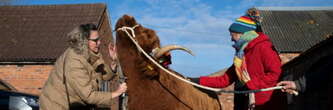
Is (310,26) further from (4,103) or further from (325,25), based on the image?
(4,103)

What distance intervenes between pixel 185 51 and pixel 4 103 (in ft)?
12.8

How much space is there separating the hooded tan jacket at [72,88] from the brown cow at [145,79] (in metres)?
0.35

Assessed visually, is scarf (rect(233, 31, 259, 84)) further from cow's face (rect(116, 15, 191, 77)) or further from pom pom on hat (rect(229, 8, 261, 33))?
cow's face (rect(116, 15, 191, 77))

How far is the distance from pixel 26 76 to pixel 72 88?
16.6 metres

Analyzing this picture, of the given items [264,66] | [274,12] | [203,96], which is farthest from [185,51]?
[274,12]

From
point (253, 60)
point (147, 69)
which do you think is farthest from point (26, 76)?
point (253, 60)

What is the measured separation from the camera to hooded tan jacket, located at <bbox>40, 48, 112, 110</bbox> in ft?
14.3

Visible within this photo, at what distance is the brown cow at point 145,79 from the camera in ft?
14.2

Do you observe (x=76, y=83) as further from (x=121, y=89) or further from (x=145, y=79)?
(x=145, y=79)

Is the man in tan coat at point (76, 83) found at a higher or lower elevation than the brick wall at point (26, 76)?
higher

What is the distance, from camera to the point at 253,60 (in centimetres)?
453

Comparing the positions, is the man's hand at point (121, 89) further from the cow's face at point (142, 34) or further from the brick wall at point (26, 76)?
the brick wall at point (26, 76)

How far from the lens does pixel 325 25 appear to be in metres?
27.4

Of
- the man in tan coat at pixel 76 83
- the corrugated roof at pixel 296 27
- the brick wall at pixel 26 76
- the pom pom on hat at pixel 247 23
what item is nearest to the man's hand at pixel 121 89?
the man in tan coat at pixel 76 83
